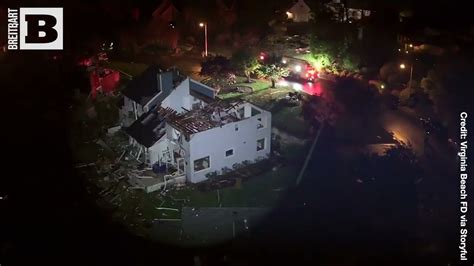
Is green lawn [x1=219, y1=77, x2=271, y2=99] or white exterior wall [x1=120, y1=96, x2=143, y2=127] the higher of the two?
green lawn [x1=219, y1=77, x2=271, y2=99]

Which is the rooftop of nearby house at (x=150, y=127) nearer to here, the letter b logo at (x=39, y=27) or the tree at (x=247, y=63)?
the letter b logo at (x=39, y=27)

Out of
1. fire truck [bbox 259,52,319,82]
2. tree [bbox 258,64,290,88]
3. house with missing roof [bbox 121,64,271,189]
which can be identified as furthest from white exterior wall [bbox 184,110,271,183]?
fire truck [bbox 259,52,319,82]

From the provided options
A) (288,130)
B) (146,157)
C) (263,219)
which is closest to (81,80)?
(146,157)

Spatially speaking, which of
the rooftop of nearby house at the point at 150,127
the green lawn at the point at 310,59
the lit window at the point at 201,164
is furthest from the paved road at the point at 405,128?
the rooftop of nearby house at the point at 150,127

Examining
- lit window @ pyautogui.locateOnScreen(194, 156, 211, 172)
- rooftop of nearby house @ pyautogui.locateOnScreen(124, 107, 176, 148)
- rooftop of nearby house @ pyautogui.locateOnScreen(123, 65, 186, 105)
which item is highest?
rooftop of nearby house @ pyautogui.locateOnScreen(123, 65, 186, 105)

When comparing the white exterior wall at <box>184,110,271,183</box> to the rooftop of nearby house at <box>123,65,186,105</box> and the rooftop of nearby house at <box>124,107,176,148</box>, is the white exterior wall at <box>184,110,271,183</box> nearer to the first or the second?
the rooftop of nearby house at <box>124,107,176,148</box>

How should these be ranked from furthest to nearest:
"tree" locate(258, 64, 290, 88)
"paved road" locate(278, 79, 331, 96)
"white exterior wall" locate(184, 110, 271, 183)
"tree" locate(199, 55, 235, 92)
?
"tree" locate(199, 55, 235, 92) → "tree" locate(258, 64, 290, 88) → "paved road" locate(278, 79, 331, 96) → "white exterior wall" locate(184, 110, 271, 183)

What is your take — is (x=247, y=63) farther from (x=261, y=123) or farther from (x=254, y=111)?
(x=261, y=123)
